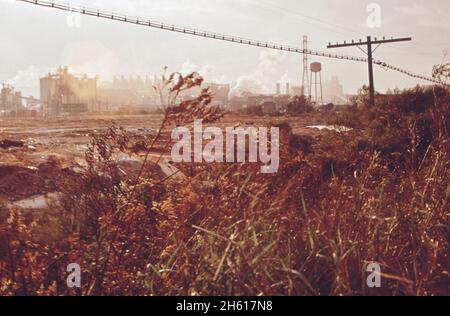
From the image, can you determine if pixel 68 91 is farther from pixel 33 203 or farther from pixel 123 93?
pixel 33 203

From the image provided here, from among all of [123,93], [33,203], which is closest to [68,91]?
[123,93]

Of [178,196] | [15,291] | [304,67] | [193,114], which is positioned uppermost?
[304,67]

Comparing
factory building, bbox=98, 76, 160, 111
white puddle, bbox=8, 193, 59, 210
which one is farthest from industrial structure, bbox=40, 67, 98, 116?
white puddle, bbox=8, 193, 59, 210

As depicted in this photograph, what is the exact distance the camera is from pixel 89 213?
4695mm

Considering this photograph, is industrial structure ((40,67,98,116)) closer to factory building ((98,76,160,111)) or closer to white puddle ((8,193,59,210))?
factory building ((98,76,160,111))

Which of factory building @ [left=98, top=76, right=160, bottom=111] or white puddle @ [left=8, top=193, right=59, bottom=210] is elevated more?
factory building @ [left=98, top=76, right=160, bottom=111]

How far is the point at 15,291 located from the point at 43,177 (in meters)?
3.99

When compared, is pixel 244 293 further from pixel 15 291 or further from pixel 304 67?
pixel 304 67

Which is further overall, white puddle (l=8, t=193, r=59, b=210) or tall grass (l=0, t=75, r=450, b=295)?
white puddle (l=8, t=193, r=59, b=210)

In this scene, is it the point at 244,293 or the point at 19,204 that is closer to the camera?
the point at 244,293

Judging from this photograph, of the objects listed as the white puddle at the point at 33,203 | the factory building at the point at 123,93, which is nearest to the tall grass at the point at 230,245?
the white puddle at the point at 33,203

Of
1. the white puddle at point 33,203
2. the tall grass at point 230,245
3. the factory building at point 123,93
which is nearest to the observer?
the tall grass at point 230,245

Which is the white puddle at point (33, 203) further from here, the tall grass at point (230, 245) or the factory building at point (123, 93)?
the factory building at point (123, 93)
